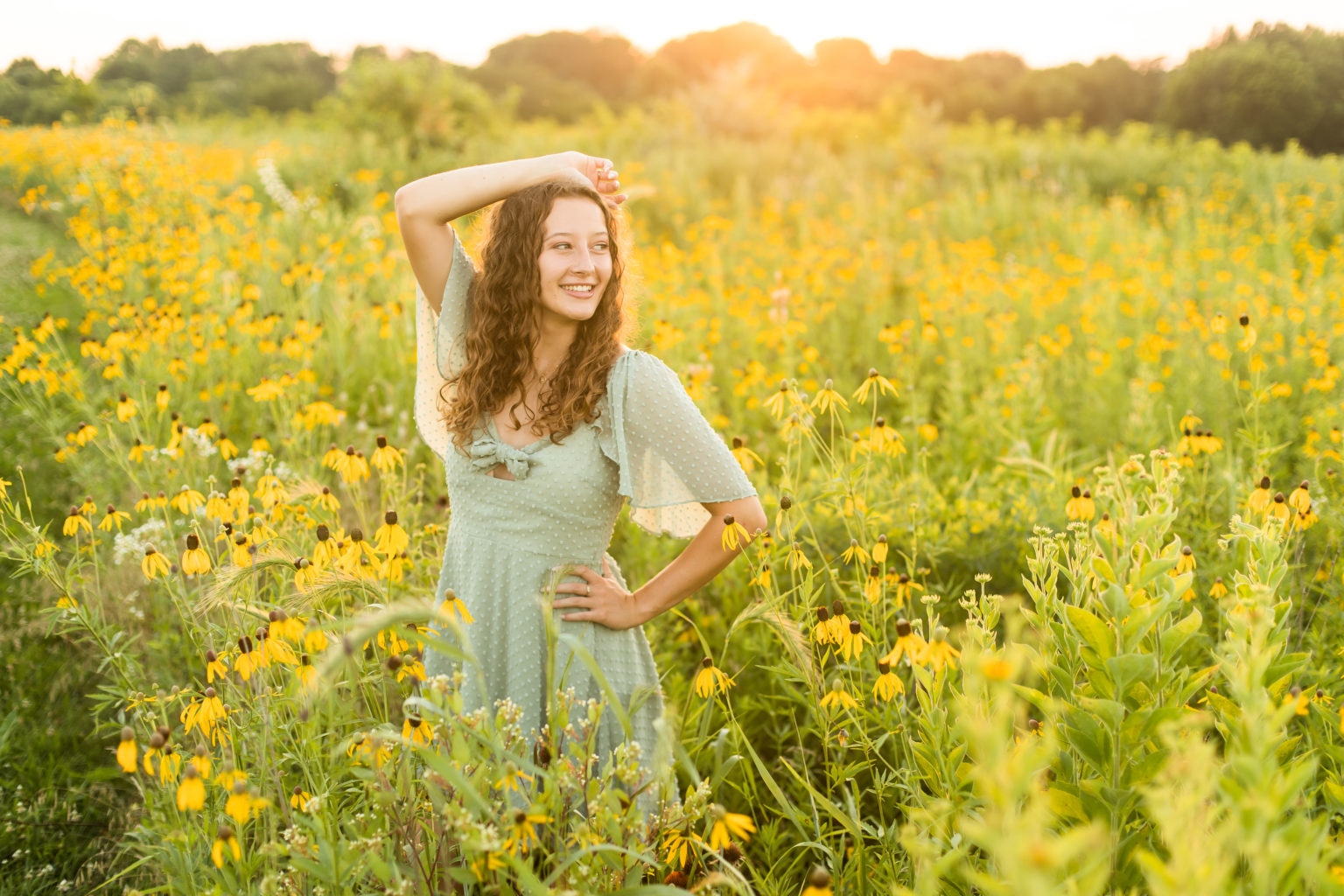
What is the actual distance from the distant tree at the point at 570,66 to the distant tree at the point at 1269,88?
18208 mm

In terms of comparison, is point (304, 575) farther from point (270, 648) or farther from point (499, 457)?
point (499, 457)

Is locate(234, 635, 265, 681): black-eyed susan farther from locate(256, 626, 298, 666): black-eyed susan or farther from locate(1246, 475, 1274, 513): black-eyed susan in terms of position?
locate(1246, 475, 1274, 513): black-eyed susan

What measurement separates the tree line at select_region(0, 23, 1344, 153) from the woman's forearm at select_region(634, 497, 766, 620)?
889 centimetres

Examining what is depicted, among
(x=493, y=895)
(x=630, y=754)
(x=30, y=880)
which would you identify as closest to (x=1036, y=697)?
(x=630, y=754)

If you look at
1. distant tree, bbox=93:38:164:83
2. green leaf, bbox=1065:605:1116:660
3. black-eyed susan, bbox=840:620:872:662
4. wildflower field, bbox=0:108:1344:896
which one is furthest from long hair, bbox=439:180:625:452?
distant tree, bbox=93:38:164:83

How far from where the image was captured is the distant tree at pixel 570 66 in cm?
3038

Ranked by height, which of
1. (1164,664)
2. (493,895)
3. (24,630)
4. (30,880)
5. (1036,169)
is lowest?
(30,880)

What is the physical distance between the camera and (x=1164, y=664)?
1395 millimetres

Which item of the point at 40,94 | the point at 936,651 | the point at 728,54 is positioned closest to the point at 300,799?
the point at 936,651

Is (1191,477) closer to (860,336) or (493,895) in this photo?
(493,895)

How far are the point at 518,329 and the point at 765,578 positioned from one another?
84 cm

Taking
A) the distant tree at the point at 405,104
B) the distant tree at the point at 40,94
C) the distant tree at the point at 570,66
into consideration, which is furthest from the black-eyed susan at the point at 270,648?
the distant tree at the point at 570,66

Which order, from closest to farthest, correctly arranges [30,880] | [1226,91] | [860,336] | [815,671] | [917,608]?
[815,671]
[30,880]
[917,608]
[860,336]
[1226,91]

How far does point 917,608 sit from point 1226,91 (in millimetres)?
21717
